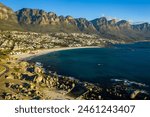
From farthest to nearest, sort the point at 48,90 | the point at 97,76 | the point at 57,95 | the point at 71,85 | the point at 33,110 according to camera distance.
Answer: the point at 97,76
the point at 71,85
the point at 48,90
the point at 57,95
the point at 33,110

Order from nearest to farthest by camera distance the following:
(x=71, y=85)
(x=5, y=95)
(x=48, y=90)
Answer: (x=5, y=95)
(x=48, y=90)
(x=71, y=85)

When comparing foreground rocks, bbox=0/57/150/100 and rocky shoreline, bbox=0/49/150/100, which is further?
foreground rocks, bbox=0/57/150/100

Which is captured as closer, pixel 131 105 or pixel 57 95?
pixel 131 105

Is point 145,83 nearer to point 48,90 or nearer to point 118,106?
point 48,90

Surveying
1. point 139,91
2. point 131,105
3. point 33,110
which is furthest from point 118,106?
point 139,91

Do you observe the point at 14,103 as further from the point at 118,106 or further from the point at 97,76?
the point at 97,76

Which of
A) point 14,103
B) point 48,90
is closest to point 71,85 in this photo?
point 48,90

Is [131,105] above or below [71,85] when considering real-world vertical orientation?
above

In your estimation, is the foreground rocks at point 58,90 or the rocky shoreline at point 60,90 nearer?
the rocky shoreline at point 60,90

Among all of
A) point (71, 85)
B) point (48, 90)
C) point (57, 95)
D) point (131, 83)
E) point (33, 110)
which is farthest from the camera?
point (131, 83)
